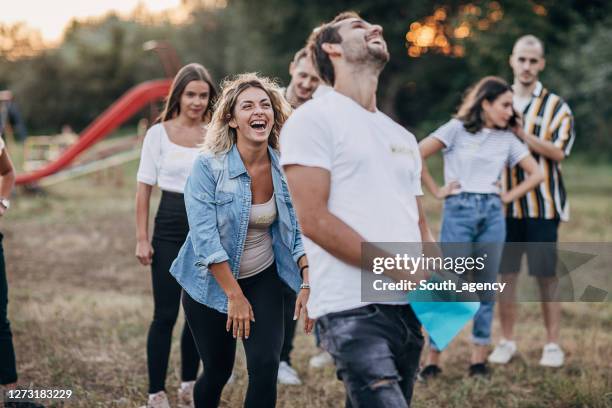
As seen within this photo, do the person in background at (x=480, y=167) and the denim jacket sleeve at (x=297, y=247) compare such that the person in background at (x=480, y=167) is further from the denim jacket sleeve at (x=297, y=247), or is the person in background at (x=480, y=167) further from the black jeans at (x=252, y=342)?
the black jeans at (x=252, y=342)

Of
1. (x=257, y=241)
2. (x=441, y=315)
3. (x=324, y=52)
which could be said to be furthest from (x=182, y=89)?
(x=441, y=315)

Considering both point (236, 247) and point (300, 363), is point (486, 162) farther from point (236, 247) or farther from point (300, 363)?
point (236, 247)

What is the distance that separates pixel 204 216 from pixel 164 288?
128 cm

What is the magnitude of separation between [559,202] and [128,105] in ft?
38.5

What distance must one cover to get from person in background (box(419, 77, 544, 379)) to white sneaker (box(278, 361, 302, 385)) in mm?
964

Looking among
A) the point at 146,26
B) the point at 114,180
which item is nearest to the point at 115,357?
the point at 114,180

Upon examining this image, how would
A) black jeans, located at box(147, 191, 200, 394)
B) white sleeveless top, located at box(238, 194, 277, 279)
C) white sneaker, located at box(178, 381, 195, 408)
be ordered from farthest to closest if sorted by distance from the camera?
1. white sneaker, located at box(178, 381, 195, 408)
2. black jeans, located at box(147, 191, 200, 394)
3. white sleeveless top, located at box(238, 194, 277, 279)

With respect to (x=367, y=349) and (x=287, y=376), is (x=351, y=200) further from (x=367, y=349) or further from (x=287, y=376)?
(x=287, y=376)

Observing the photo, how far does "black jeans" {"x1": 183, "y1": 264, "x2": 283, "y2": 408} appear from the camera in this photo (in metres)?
3.27

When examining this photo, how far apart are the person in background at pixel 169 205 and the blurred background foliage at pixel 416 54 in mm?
16354

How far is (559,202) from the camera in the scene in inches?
218

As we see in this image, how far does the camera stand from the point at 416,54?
92.2 ft

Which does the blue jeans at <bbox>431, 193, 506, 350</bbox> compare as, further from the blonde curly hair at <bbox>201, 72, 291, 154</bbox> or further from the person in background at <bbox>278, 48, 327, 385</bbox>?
the blonde curly hair at <bbox>201, 72, 291, 154</bbox>

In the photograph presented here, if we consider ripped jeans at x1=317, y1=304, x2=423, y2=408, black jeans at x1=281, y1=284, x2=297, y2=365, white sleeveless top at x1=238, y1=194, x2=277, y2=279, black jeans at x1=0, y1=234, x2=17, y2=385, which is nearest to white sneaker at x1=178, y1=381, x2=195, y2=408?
black jeans at x1=281, y1=284, x2=297, y2=365
